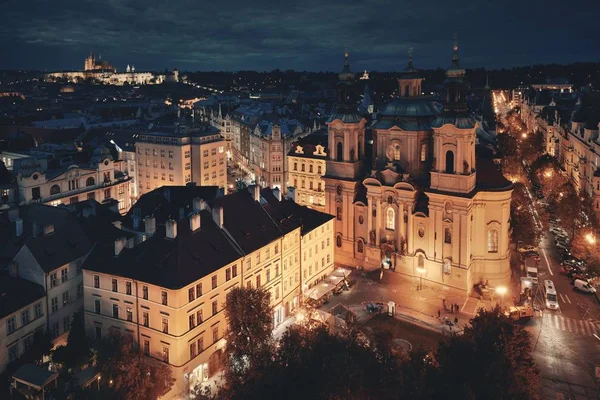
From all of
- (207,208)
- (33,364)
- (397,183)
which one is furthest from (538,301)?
(33,364)

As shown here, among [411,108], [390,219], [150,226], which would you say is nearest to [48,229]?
[150,226]

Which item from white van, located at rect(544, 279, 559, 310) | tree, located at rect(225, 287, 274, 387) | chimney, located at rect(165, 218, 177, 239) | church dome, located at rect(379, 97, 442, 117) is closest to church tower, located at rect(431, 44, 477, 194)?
church dome, located at rect(379, 97, 442, 117)

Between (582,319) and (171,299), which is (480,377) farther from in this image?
(582,319)

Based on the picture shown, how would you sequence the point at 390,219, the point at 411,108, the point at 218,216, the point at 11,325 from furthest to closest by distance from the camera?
the point at 390,219 → the point at 411,108 → the point at 218,216 → the point at 11,325

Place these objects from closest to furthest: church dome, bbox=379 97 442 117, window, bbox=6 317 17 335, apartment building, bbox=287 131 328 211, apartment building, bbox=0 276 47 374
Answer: apartment building, bbox=0 276 47 374 → window, bbox=6 317 17 335 → church dome, bbox=379 97 442 117 → apartment building, bbox=287 131 328 211

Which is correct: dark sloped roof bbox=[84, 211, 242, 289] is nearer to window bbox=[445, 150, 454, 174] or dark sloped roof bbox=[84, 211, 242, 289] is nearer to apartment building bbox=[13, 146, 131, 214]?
window bbox=[445, 150, 454, 174]

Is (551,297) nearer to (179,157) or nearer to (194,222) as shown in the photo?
(194,222)
